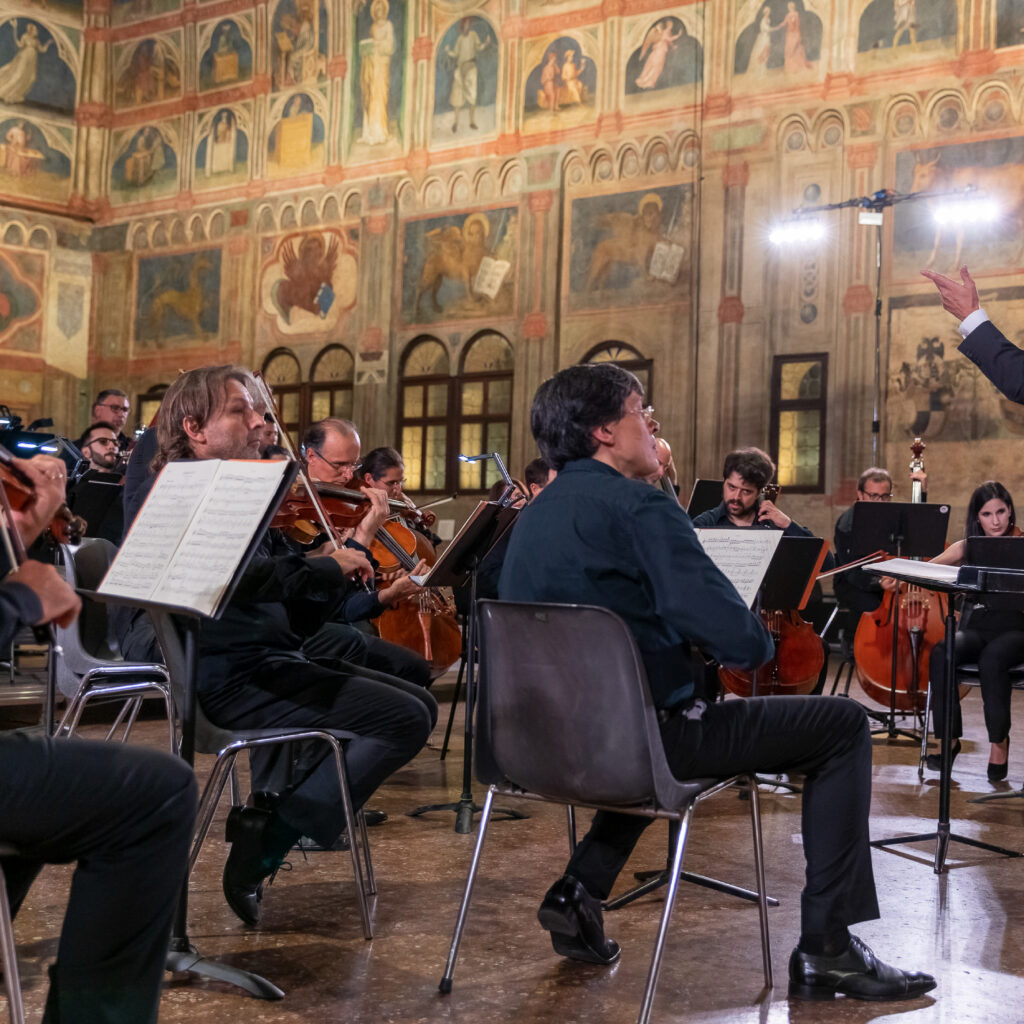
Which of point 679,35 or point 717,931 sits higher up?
point 679,35

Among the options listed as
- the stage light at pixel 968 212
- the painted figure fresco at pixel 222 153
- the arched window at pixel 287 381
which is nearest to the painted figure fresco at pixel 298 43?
the painted figure fresco at pixel 222 153

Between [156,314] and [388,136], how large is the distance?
419cm

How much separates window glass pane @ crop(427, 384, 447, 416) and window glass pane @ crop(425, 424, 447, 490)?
18cm

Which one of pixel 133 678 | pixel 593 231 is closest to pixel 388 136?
pixel 593 231

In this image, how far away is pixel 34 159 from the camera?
18141mm

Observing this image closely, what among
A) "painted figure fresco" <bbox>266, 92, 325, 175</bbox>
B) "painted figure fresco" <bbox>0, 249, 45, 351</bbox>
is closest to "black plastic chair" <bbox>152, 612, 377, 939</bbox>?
"painted figure fresco" <bbox>266, 92, 325, 175</bbox>

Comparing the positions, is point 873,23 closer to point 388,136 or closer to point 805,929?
point 388,136

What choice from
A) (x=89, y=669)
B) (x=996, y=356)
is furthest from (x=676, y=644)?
(x=89, y=669)

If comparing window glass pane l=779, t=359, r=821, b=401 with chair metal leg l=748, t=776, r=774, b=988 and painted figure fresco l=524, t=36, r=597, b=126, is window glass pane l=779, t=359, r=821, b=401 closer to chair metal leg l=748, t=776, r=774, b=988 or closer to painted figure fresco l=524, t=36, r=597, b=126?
painted figure fresco l=524, t=36, r=597, b=126

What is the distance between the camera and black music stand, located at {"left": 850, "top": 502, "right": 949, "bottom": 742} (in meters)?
7.06

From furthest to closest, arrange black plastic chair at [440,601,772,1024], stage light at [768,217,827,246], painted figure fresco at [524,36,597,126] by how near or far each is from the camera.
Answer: painted figure fresco at [524,36,597,126] → stage light at [768,217,827,246] → black plastic chair at [440,601,772,1024]

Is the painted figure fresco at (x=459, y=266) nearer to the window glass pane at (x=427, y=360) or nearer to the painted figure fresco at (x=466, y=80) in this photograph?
the window glass pane at (x=427, y=360)

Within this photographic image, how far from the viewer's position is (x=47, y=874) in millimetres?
3848

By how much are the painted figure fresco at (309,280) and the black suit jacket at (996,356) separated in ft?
43.7
